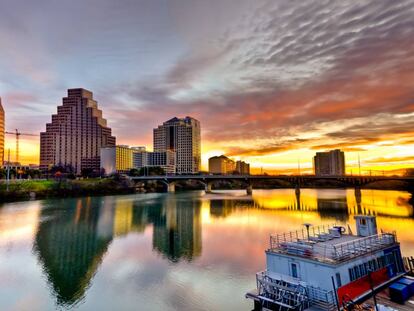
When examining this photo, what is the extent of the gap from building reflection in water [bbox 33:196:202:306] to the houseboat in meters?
17.0

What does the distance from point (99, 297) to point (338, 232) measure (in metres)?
21.7

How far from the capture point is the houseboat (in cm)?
1661

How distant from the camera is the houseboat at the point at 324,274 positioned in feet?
54.5

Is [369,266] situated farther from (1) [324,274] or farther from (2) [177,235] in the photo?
(2) [177,235]

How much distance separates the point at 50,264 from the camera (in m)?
33.2

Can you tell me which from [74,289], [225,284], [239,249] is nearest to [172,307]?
[225,284]

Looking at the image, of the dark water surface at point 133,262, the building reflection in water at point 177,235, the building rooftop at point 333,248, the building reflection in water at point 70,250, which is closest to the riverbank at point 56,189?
the building reflection in water at point 70,250

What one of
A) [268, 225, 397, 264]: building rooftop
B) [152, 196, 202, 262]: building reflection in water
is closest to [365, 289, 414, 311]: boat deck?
[268, 225, 397, 264]: building rooftop

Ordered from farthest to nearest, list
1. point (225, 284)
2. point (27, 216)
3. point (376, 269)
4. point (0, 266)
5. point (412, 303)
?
point (27, 216) < point (0, 266) < point (225, 284) < point (376, 269) < point (412, 303)

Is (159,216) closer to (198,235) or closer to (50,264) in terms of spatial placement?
(198,235)

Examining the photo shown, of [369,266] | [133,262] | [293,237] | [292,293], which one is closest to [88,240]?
[133,262]

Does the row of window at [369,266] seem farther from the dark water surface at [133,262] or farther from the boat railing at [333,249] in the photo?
the dark water surface at [133,262]

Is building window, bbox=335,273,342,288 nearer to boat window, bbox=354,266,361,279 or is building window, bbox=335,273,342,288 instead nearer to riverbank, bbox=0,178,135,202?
boat window, bbox=354,266,361,279

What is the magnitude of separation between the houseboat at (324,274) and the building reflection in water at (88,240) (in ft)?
55.8
